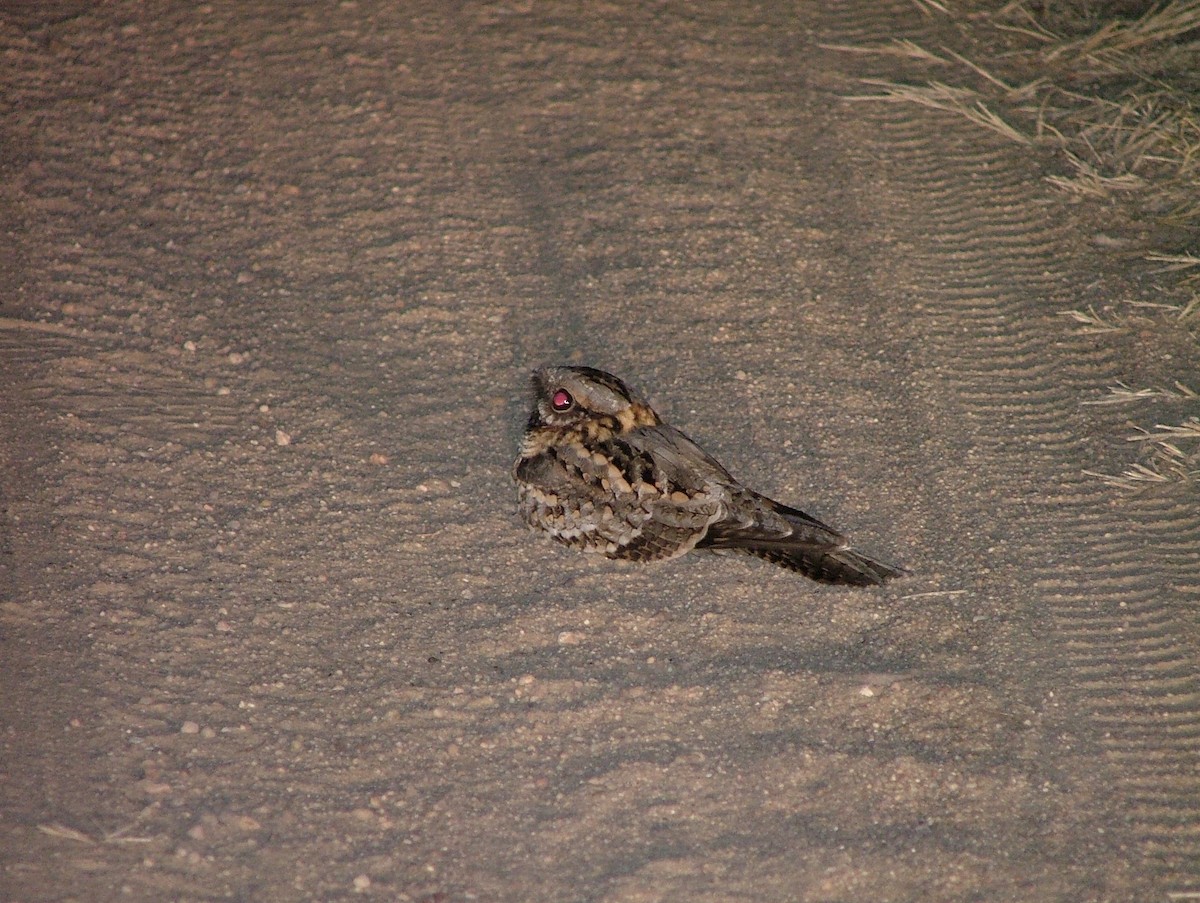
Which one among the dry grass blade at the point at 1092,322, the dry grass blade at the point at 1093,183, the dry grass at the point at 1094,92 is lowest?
the dry grass blade at the point at 1092,322

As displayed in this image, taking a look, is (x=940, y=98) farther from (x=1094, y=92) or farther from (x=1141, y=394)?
(x=1141, y=394)

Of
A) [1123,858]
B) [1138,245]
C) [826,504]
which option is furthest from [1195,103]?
[1123,858]

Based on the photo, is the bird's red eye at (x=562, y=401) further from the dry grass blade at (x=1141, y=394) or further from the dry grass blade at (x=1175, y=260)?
the dry grass blade at (x=1175, y=260)

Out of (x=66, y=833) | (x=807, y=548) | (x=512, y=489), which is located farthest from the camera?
(x=512, y=489)

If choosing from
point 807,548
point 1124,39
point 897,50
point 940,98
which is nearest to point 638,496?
point 807,548

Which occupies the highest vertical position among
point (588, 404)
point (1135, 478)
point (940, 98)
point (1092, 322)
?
point (588, 404)

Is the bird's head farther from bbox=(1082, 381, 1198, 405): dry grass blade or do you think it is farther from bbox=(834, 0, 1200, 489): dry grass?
bbox=(834, 0, 1200, 489): dry grass

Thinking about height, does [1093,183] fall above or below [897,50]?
below

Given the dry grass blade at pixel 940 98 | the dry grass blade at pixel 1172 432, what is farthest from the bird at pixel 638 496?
the dry grass blade at pixel 940 98
